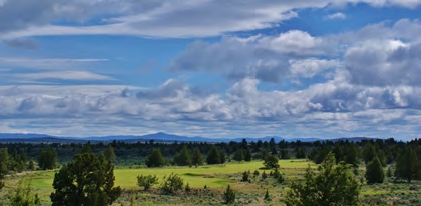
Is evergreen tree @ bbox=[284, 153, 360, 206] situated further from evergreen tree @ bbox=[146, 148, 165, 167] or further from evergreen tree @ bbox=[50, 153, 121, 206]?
evergreen tree @ bbox=[146, 148, 165, 167]

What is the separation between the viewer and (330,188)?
2362 cm

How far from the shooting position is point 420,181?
7925 cm

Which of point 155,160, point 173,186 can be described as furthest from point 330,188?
point 155,160

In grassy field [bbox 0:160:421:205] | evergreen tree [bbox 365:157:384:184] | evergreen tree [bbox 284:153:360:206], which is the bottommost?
grassy field [bbox 0:160:421:205]

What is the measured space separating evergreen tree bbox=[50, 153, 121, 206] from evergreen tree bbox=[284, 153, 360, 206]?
15513mm

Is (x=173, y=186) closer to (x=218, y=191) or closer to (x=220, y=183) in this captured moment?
(x=218, y=191)

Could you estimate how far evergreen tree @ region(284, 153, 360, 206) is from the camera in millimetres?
23438

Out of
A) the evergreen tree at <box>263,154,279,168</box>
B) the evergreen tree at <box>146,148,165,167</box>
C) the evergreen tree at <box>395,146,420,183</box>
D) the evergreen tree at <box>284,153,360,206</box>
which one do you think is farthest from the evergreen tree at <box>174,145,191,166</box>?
the evergreen tree at <box>284,153,360,206</box>

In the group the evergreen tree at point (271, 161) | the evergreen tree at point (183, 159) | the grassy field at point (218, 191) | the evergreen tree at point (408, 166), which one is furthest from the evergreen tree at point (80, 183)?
the evergreen tree at point (183, 159)

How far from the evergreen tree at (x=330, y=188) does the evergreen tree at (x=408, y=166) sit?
2228 inches

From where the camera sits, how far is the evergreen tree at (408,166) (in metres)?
75.4

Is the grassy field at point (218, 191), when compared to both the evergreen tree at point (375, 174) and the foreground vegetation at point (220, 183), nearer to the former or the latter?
the foreground vegetation at point (220, 183)

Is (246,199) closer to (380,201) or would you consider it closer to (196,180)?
(380,201)

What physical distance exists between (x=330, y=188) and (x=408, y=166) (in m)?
58.4
